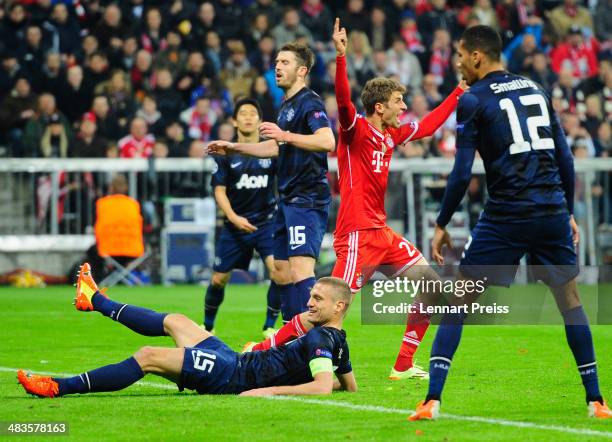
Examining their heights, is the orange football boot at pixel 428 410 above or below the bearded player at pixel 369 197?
below

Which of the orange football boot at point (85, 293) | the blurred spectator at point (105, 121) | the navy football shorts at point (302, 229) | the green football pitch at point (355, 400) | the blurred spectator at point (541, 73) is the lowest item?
the green football pitch at point (355, 400)

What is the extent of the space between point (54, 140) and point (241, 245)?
905cm

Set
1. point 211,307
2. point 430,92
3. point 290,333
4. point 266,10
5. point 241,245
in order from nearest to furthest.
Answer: point 290,333 → point 211,307 → point 241,245 → point 430,92 → point 266,10

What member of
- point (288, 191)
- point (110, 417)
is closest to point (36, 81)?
point (288, 191)

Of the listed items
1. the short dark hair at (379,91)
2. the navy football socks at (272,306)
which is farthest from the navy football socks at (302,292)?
the navy football socks at (272,306)

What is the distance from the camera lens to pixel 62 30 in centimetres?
2464

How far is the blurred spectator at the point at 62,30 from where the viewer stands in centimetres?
2455

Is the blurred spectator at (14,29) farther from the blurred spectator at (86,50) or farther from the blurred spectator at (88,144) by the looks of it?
the blurred spectator at (88,144)

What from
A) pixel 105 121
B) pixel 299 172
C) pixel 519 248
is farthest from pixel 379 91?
pixel 105 121

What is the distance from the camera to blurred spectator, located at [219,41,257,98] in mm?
24562

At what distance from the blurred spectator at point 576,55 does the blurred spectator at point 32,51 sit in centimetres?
1038

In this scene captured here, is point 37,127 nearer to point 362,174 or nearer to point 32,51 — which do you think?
point 32,51

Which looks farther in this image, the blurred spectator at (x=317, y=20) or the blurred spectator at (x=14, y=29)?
the blurred spectator at (x=317, y=20)

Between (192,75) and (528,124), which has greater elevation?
(192,75)
